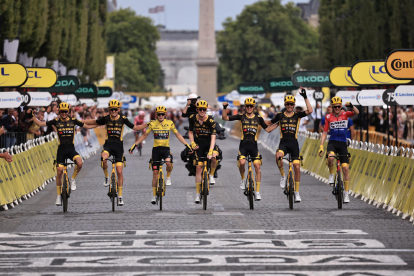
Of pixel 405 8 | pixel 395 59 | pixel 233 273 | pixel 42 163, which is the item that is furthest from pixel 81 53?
pixel 233 273

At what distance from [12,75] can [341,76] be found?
9.65 metres

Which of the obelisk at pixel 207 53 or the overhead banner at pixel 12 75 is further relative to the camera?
the obelisk at pixel 207 53

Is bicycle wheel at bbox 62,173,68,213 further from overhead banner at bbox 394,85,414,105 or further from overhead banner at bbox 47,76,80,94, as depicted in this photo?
overhead banner at bbox 47,76,80,94

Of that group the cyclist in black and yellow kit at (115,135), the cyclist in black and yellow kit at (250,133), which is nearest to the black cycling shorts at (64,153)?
the cyclist in black and yellow kit at (115,135)

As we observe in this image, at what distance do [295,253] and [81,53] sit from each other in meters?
46.2

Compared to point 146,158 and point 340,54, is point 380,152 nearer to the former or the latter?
point 146,158

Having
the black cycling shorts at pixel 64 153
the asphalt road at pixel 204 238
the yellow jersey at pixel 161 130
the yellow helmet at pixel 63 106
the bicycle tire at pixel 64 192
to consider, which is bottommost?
the asphalt road at pixel 204 238

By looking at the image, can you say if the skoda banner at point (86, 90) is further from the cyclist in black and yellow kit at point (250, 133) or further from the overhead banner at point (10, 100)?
the cyclist in black and yellow kit at point (250, 133)

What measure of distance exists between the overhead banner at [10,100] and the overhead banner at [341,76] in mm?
9493

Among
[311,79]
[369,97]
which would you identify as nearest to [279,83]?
[311,79]

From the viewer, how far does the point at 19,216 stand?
15.0m

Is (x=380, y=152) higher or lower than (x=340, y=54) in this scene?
lower

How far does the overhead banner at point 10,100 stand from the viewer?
20.0 m

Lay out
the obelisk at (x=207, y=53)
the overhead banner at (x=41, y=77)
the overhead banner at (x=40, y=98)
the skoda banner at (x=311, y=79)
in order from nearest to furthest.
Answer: the overhead banner at (x=40, y=98)
the overhead banner at (x=41, y=77)
the skoda banner at (x=311, y=79)
the obelisk at (x=207, y=53)
